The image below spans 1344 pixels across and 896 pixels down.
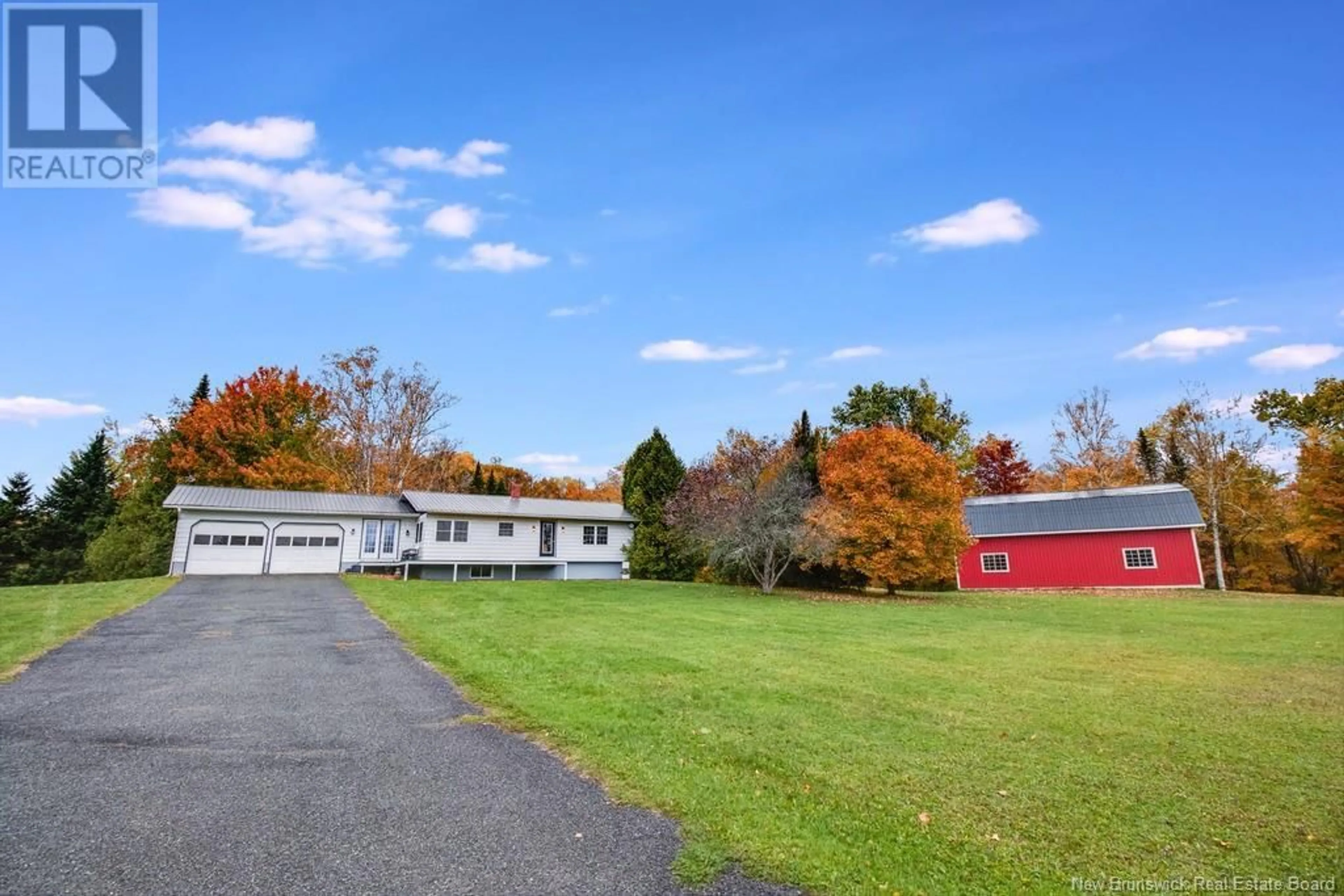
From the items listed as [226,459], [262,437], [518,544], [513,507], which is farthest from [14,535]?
[518,544]

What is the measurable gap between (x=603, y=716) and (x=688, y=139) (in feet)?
58.3

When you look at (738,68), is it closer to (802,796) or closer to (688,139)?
(688,139)

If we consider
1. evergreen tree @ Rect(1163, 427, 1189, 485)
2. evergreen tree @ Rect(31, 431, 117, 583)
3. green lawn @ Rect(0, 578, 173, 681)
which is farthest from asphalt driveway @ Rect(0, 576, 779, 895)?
evergreen tree @ Rect(1163, 427, 1189, 485)

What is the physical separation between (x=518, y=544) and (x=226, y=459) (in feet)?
58.8

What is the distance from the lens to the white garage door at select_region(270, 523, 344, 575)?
25156 mm

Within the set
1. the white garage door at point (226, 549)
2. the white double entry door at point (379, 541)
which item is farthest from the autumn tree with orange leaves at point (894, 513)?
the white garage door at point (226, 549)

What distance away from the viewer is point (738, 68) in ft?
53.6

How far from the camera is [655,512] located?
30.3 metres

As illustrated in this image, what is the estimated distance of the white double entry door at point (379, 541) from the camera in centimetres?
2727

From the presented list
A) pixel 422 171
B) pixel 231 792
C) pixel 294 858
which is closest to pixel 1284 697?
pixel 294 858

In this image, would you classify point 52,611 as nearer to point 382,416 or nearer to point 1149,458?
point 382,416
